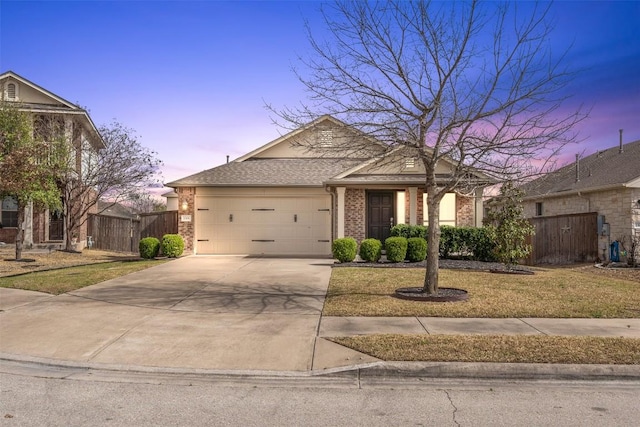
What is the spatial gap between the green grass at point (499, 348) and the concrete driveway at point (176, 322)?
94 centimetres

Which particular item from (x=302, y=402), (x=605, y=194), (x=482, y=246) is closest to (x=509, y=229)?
(x=482, y=246)

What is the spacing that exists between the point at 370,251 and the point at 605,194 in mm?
10583

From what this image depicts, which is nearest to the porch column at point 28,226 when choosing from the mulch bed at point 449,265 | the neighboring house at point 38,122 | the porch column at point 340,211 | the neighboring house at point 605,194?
the neighboring house at point 38,122

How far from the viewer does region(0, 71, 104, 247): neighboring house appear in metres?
22.0

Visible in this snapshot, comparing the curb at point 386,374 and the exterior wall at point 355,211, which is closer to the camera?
the curb at point 386,374

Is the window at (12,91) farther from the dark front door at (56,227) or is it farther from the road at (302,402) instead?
the road at (302,402)

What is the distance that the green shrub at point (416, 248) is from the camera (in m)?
16.0

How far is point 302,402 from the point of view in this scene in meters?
4.88

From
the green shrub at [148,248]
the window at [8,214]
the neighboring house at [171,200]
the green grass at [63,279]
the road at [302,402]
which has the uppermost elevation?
the neighboring house at [171,200]

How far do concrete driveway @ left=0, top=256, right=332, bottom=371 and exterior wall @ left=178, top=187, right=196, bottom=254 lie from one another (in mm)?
6428

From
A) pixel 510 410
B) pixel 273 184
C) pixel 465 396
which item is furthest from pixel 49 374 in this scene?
pixel 273 184

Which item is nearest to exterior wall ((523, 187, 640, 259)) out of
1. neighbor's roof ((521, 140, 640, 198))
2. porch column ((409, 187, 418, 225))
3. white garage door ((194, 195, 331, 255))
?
neighbor's roof ((521, 140, 640, 198))

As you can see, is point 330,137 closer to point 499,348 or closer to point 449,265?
point 499,348

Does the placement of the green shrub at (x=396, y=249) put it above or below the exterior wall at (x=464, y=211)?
below
